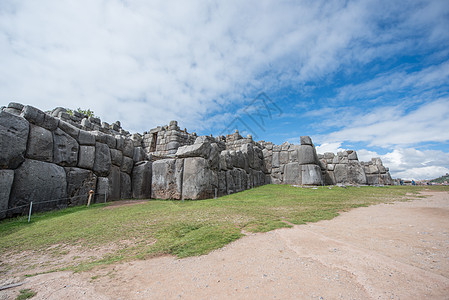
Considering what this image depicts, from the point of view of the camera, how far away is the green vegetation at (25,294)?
2.30 m

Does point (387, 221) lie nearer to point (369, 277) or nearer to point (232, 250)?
point (369, 277)

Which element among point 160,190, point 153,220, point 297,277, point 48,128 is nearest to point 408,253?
point 297,277

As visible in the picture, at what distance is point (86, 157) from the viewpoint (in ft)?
31.4

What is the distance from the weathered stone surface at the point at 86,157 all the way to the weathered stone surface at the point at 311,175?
13.9m

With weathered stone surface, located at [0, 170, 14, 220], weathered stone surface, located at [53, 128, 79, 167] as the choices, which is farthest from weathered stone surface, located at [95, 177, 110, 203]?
weathered stone surface, located at [0, 170, 14, 220]

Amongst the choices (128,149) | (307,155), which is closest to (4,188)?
(128,149)

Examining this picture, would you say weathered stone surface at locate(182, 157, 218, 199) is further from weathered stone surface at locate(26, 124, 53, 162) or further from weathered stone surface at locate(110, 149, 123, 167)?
weathered stone surface at locate(26, 124, 53, 162)

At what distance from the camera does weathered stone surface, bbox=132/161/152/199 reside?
12.1 metres

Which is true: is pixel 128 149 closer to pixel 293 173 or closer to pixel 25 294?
pixel 25 294

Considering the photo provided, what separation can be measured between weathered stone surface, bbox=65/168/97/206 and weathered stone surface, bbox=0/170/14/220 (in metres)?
2.16

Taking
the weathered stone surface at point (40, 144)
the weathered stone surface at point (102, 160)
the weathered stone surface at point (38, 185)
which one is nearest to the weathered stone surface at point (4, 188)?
the weathered stone surface at point (38, 185)

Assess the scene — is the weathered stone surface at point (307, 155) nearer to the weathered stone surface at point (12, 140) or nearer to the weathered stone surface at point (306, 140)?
the weathered stone surface at point (306, 140)

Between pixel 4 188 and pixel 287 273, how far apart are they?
856 cm

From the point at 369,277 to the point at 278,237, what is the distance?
175 centimetres
